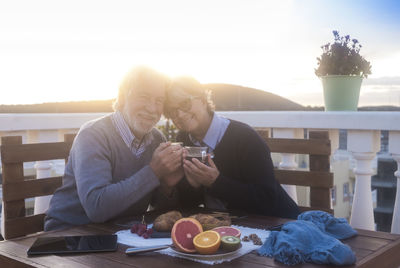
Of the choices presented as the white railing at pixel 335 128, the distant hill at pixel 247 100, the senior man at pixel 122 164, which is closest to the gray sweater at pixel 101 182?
the senior man at pixel 122 164

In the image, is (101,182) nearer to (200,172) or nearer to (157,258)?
(200,172)

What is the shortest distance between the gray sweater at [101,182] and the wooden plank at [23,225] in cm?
11

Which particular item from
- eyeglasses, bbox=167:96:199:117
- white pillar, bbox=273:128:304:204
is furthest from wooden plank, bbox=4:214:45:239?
white pillar, bbox=273:128:304:204

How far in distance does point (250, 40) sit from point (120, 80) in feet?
5.86

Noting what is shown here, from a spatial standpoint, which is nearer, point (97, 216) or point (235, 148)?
point (97, 216)

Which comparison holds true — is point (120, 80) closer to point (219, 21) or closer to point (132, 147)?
point (132, 147)

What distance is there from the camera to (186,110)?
199 cm

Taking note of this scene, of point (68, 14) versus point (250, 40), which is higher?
point (68, 14)

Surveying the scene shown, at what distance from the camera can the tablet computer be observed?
1.24m

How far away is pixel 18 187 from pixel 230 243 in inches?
43.1

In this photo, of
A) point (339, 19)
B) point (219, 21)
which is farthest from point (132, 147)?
point (339, 19)

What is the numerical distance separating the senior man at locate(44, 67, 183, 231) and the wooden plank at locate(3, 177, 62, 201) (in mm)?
147

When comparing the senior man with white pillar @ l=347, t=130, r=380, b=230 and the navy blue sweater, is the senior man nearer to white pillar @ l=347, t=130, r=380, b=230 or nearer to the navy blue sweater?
the navy blue sweater

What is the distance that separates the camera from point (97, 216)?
1.59 meters
